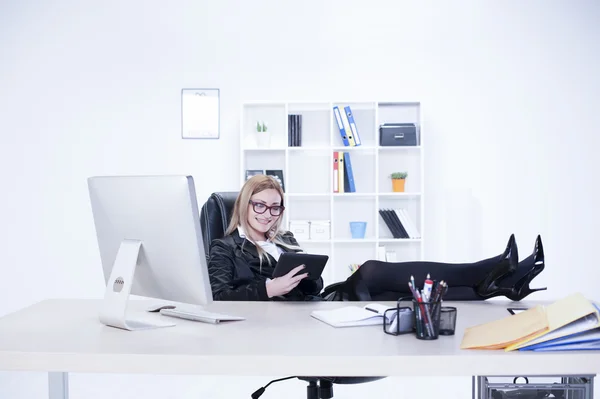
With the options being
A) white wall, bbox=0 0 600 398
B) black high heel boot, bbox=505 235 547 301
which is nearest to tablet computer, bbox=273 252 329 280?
black high heel boot, bbox=505 235 547 301

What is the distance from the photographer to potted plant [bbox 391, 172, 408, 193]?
175 inches

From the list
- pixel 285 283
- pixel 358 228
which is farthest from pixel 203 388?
pixel 358 228

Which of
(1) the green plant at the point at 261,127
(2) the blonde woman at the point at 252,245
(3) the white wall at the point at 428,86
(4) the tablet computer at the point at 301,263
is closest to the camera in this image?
(4) the tablet computer at the point at 301,263

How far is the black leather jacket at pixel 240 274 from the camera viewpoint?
2295 mm

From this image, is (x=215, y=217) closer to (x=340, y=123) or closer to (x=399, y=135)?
(x=340, y=123)

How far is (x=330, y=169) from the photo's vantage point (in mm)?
4602

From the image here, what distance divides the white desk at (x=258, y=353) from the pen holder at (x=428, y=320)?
0.03 meters

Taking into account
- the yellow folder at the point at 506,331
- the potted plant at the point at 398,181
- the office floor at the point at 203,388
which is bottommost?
the office floor at the point at 203,388

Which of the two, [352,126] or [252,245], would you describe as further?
[352,126]

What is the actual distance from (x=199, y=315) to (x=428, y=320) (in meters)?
0.65

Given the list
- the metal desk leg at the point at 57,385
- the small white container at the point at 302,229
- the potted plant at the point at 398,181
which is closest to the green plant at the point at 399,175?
the potted plant at the point at 398,181

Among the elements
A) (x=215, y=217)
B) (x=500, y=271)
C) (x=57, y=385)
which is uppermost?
(x=215, y=217)

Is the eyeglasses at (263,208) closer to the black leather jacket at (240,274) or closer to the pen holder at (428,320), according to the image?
the black leather jacket at (240,274)

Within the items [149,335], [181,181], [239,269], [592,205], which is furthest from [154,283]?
[592,205]
